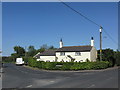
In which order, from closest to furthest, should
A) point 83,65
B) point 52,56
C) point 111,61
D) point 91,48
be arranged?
point 83,65
point 111,61
point 91,48
point 52,56

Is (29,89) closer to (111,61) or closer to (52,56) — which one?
(111,61)

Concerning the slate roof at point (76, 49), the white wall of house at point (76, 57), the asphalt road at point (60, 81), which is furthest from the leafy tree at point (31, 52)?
the asphalt road at point (60, 81)

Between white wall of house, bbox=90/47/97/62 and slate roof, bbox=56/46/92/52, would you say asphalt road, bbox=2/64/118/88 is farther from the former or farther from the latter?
slate roof, bbox=56/46/92/52

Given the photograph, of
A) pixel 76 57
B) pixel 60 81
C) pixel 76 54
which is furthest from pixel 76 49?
pixel 60 81

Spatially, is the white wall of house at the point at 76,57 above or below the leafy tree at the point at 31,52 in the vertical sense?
below

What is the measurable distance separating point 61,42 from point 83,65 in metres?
23.6

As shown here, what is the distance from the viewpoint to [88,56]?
197ft

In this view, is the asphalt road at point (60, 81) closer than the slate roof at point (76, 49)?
Yes

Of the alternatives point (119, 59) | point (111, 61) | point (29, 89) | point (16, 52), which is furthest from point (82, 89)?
point (16, 52)

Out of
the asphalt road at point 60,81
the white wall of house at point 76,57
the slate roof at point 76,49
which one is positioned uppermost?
the slate roof at point 76,49

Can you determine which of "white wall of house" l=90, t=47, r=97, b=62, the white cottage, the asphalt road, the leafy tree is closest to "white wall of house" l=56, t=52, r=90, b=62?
the white cottage

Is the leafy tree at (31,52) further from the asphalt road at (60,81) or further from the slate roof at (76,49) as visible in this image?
the asphalt road at (60,81)

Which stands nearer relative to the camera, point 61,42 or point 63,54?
point 63,54

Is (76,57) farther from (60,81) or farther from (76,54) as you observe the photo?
(60,81)
